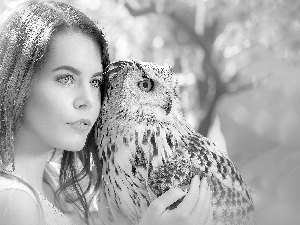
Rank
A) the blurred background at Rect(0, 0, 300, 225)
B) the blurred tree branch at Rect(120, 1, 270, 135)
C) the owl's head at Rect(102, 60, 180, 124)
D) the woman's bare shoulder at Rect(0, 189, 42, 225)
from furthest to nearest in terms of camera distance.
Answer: the blurred tree branch at Rect(120, 1, 270, 135) → the blurred background at Rect(0, 0, 300, 225) → the owl's head at Rect(102, 60, 180, 124) → the woman's bare shoulder at Rect(0, 189, 42, 225)

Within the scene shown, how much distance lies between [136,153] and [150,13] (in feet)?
4.23

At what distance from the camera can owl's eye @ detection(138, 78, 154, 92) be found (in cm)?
60

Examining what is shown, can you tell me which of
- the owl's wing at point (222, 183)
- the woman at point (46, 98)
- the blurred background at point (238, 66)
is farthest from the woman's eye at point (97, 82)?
the blurred background at point (238, 66)

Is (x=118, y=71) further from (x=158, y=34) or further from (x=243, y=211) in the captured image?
(x=158, y=34)

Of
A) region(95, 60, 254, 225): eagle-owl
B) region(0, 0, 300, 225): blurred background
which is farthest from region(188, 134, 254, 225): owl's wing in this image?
region(0, 0, 300, 225): blurred background

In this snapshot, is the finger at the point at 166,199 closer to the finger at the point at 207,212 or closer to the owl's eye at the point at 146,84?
the finger at the point at 207,212

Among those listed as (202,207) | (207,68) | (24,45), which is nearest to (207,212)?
(202,207)

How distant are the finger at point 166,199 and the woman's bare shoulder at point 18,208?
0.12 metres

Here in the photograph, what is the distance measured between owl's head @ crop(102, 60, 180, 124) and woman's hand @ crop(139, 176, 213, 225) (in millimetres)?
122

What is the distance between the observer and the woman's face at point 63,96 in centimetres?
51

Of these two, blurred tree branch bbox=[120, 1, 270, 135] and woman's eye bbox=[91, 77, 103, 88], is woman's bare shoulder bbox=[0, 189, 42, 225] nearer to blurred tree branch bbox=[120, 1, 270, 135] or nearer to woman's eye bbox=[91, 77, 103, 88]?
woman's eye bbox=[91, 77, 103, 88]

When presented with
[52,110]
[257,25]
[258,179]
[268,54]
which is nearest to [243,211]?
[52,110]

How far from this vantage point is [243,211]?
63 cm

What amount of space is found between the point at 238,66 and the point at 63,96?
1.21m
